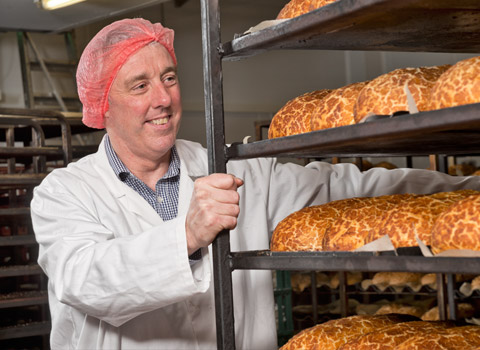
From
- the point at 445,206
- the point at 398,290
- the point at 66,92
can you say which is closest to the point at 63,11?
the point at 66,92

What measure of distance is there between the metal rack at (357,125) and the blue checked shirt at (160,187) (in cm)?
71

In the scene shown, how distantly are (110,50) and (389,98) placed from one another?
3.73 feet

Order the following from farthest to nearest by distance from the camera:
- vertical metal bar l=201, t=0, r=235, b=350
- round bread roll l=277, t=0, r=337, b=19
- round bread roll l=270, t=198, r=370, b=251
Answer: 1. round bread roll l=270, t=198, r=370, b=251
2. vertical metal bar l=201, t=0, r=235, b=350
3. round bread roll l=277, t=0, r=337, b=19

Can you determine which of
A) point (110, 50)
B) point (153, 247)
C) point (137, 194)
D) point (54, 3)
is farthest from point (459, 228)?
point (54, 3)

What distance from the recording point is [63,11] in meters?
5.48

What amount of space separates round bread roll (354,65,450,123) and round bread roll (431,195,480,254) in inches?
8.1

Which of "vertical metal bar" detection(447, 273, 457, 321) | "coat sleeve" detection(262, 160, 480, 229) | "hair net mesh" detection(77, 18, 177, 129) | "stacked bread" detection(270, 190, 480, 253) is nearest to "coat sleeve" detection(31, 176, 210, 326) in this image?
"stacked bread" detection(270, 190, 480, 253)

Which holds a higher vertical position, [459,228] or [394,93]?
[394,93]

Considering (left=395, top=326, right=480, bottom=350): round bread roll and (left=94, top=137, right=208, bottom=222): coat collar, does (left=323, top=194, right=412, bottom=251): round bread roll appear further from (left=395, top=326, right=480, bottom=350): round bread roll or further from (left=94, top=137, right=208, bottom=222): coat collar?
(left=94, top=137, right=208, bottom=222): coat collar

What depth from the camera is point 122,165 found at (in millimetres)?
2309

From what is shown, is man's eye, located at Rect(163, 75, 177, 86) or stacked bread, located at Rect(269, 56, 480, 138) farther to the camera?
man's eye, located at Rect(163, 75, 177, 86)

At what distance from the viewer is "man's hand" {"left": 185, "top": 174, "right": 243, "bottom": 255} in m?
1.56

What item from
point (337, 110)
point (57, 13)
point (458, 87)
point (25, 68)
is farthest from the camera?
point (25, 68)

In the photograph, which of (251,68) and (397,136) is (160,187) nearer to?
(397,136)
